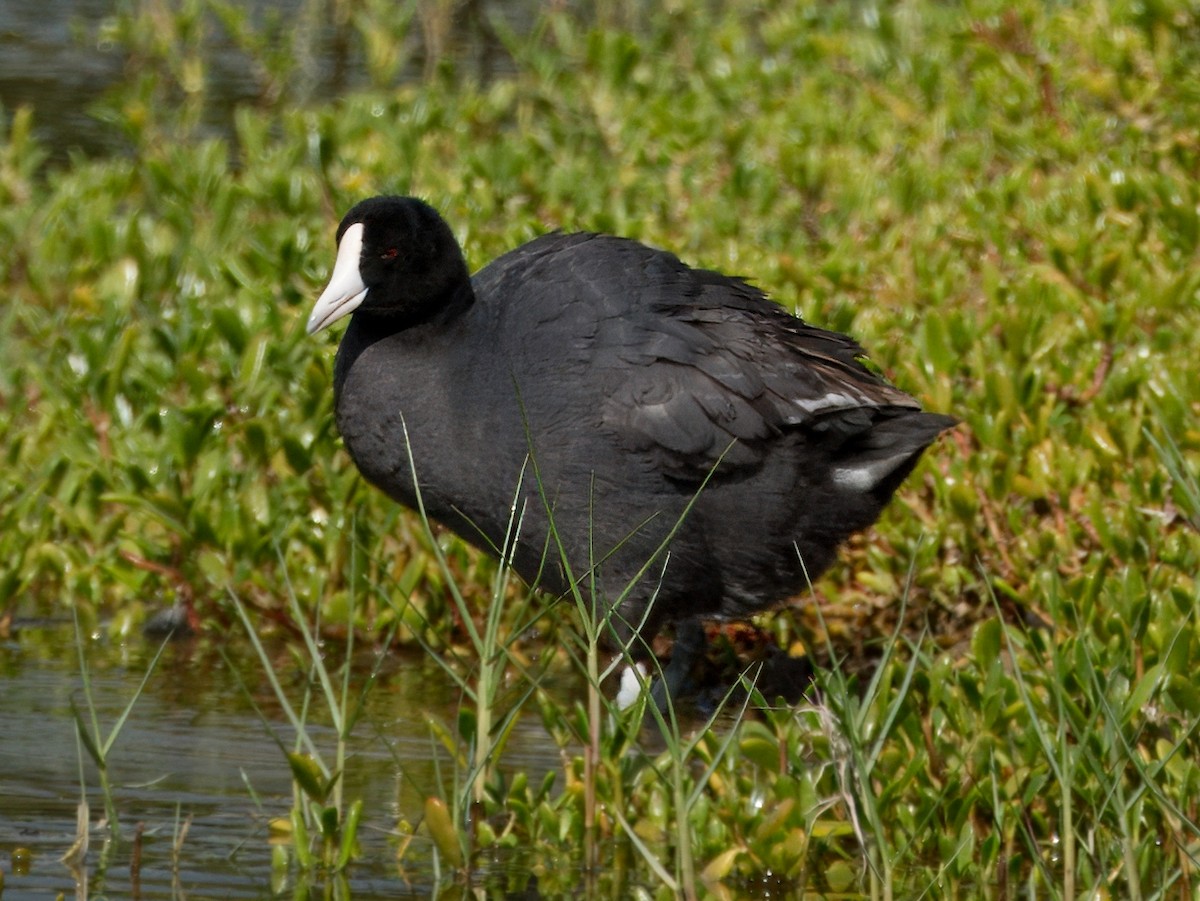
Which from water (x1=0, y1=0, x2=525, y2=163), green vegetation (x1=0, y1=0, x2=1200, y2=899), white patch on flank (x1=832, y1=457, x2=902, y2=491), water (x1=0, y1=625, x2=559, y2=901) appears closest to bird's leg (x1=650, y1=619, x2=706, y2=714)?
green vegetation (x1=0, y1=0, x2=1200, y2=899)

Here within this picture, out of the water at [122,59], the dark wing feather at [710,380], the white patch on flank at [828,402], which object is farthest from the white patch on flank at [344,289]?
the water at [122,59]

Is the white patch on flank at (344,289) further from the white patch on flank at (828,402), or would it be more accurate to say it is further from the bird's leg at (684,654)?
the bird's leg at (684,654)

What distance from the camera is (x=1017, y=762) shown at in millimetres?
3619

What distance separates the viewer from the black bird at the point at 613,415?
3912 millimetres

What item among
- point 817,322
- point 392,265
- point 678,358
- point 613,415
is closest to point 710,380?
point 678,358

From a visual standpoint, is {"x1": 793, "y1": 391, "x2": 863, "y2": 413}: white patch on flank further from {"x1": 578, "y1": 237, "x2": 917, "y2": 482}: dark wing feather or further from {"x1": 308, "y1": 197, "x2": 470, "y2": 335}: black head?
{"x1": 308, "y1": 197, "x2": 470, "y2": 335}: black head

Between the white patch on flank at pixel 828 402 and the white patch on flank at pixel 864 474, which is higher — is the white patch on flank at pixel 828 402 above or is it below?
above

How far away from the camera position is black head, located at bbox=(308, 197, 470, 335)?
4.01 meters

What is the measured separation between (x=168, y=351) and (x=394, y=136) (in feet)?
8.41

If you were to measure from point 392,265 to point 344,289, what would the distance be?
122 mm

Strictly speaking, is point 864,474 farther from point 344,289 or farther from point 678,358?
point 344,289

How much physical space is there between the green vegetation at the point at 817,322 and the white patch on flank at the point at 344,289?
62 centimetres

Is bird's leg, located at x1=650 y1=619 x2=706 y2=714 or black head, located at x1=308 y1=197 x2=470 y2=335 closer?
black head, located at x1=308 y1=197 x2=470 y2=335

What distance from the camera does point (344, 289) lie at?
13.1 feet
